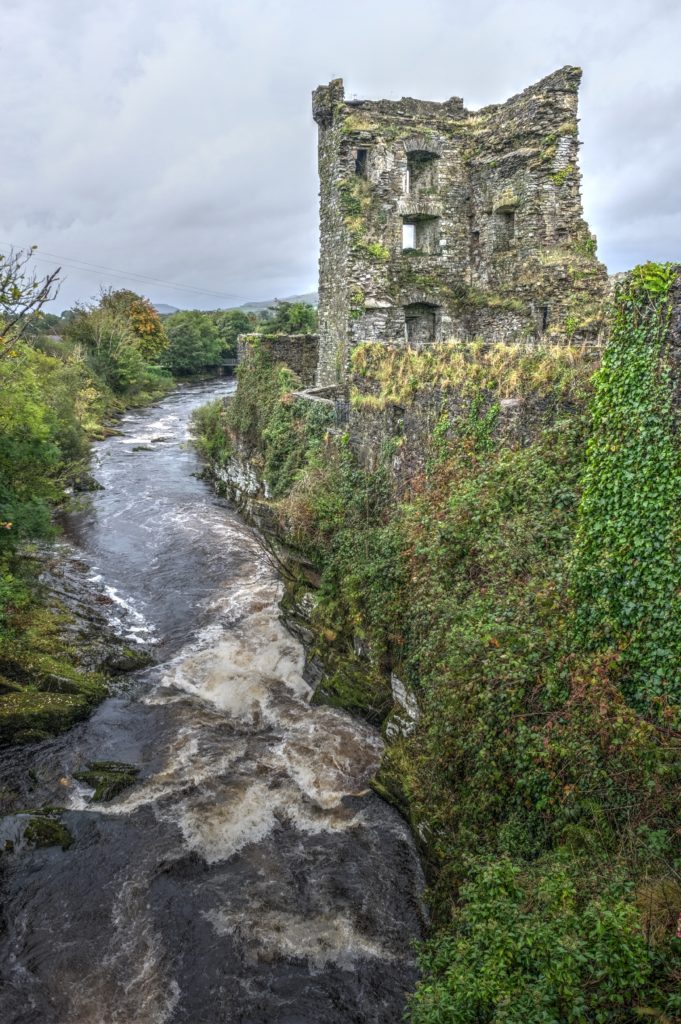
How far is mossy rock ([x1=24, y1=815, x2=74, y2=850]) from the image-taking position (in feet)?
29.1

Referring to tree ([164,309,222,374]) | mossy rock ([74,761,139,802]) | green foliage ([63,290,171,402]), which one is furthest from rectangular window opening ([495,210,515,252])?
tree ([164,309,222,374])

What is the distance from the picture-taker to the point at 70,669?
1250 centimetres

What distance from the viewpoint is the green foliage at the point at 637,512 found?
6.39 metres

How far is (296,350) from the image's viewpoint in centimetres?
2583

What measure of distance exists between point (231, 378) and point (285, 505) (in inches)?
1860

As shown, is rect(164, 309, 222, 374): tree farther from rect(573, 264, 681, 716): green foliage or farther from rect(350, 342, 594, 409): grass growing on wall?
rect(573, 264, 681, 716): green foliage

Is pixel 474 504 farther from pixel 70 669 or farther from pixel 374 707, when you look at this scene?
pixel 70 669


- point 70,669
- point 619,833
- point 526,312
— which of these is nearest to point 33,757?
point 70,669

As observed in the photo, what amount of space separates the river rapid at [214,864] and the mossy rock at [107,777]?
16cm

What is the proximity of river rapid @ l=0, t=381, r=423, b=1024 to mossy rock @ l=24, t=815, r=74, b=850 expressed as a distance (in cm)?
11

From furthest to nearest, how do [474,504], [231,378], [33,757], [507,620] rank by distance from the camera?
1. [231,378]
2. [33,757]
3. [474,504]
4. [507,620]

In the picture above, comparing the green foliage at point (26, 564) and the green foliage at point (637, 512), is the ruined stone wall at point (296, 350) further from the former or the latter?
the green foliage at point (637, 512)

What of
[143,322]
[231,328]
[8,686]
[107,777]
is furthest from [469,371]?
[231,328]

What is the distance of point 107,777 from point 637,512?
8635 millimetres
